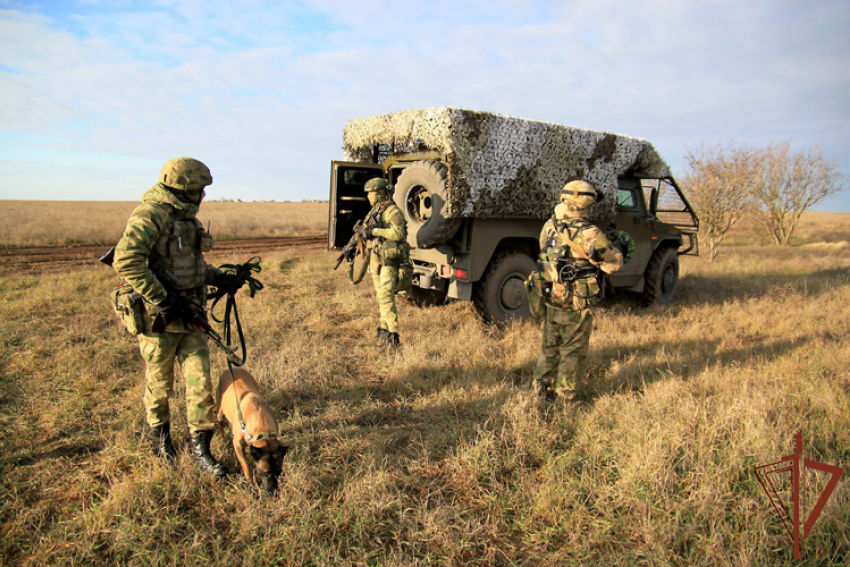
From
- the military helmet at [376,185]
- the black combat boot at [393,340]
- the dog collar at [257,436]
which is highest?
the military helmet at [376,185]

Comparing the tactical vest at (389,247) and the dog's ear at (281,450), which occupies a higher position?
the tactical vest at (389,247)

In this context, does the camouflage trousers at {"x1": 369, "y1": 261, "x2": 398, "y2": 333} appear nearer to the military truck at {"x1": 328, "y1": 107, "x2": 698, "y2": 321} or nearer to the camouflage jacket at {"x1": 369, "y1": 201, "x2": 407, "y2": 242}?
the camouflage jacket at {"x1": 369, "y1": 201, "x2": 407, "y2": 242}

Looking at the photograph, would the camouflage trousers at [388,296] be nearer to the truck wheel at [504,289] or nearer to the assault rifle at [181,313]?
the truck wheel at [504,289]

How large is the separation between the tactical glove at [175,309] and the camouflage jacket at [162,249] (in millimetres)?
41

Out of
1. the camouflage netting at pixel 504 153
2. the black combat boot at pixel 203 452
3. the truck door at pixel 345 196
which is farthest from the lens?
the truck door at pixel 345 196

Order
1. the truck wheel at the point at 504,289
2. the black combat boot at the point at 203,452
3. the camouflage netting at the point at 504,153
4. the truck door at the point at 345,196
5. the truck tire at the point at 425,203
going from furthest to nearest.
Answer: the truck door at the point at 345,196, the truck wheel at the point at 504,289, the truck tire at the point at 425,203, the camouflage netting at the point at 504,153, the black combat boot at the point at 203,452

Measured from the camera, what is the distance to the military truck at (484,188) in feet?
16.7

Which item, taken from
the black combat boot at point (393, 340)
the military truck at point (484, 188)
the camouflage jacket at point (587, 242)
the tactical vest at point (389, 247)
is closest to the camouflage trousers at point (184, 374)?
the black combat boot at point (393, 340)

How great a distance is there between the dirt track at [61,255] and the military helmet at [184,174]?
29.4 feet

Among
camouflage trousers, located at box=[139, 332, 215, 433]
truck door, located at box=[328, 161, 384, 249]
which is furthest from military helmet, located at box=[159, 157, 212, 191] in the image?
truck door, located at box=[328, 161, 384, 249]

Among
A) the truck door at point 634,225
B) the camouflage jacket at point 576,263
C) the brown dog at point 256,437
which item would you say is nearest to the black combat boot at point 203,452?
the brown dog at point 256,437

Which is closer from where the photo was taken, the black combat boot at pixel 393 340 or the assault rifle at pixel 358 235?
the black combat boot at pixel 393 340

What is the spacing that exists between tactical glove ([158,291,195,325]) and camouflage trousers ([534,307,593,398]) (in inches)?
102

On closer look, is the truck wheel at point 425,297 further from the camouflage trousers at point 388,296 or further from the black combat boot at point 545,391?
the black combat boot at point 545,391
